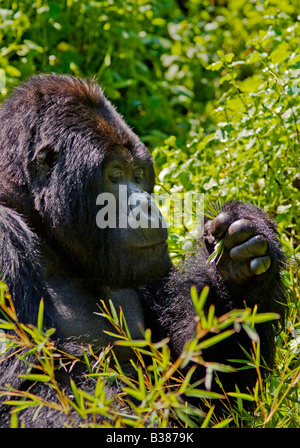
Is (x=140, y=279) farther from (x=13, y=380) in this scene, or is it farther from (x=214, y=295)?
(x=13, y=380)

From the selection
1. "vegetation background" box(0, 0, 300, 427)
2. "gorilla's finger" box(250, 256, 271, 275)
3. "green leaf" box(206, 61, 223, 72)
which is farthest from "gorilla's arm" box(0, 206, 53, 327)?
"green leaf" box(206, 61, 223, 72)

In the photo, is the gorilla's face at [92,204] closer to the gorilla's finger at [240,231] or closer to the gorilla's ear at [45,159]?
the gorilla's ear at [45,159]

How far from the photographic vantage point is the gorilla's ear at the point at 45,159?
8.70 ft

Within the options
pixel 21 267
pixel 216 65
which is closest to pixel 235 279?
pixel 21 267

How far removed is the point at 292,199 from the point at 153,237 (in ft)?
4.14

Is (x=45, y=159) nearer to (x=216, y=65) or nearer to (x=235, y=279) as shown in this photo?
(x=235, y=279)

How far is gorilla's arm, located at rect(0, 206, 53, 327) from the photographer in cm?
238

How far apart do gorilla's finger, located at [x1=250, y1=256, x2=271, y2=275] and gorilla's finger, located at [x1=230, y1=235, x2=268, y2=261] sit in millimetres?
22

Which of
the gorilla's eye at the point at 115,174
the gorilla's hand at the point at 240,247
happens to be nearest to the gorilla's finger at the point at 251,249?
the gorilla's hand at the point at 240,247

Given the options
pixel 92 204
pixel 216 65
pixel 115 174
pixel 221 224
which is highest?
pixel 216 65

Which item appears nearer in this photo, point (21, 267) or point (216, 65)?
point (21, 267)

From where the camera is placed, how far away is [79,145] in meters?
2.64

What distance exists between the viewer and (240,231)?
2465 mm

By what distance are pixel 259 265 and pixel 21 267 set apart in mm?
873
